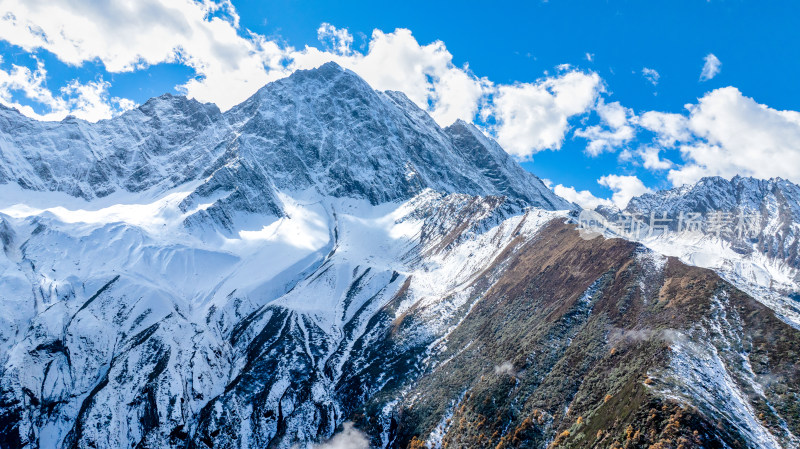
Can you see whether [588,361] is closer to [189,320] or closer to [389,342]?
[389,342]

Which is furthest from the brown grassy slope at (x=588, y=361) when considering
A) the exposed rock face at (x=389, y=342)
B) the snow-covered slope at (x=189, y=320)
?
the snow-covered slope at (x=189, y=320)

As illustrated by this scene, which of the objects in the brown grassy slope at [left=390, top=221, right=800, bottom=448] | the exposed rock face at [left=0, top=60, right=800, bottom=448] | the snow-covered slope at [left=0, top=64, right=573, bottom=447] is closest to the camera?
the brown grassy slope at [left=390, top=221, right=800, bottom=448]

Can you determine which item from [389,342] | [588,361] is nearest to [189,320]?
[389,342]

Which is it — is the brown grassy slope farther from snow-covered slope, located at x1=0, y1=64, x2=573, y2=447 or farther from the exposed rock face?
snow-covered slope, located at x1=0, y1=64, x2=573, y2=447

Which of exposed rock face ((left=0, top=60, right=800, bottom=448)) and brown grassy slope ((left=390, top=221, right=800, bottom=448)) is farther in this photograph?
exposed rock face ((left=0, top=60, right=800, bottom=448))

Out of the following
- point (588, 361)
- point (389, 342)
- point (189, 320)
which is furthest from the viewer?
point (189, 320)

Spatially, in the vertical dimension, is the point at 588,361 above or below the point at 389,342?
above

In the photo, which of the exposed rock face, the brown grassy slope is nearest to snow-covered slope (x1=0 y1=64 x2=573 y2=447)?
the exposed rock face

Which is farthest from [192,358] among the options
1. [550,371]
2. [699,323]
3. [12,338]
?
[699,323]

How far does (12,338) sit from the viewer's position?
130m

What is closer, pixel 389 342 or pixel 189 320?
pixel 389 342

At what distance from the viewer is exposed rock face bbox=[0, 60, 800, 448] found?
2170 inches

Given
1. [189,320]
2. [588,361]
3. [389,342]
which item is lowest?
[189,320]

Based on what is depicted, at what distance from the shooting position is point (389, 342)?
400ft
